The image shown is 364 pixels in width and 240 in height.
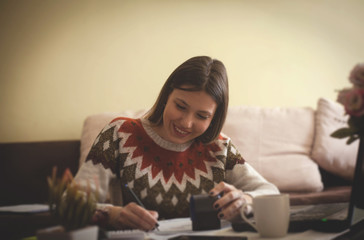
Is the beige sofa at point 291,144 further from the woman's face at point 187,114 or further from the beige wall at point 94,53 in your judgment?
the woman's face at point 187,114

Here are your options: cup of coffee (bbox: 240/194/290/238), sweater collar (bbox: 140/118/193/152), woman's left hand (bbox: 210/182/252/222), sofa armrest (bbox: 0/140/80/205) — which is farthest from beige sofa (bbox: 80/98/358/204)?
cup of coffee (bbox: 240/194/290/238)

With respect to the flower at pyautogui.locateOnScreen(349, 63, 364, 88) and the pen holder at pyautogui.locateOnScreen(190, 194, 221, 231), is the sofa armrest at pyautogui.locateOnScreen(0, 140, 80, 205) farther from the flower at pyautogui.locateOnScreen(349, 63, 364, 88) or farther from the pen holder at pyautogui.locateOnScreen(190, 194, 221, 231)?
the flower at pyautogui.locateOnScreen(349, 63, 364, 88)

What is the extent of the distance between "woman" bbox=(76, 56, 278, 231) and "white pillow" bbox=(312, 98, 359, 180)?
2.80 ft

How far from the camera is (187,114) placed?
107 cm

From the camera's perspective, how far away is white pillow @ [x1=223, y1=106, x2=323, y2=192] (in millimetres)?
1783

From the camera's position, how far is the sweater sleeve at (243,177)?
3.67 ft

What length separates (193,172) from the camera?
1.13 m

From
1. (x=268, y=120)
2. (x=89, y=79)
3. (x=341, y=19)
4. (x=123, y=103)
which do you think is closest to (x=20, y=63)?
(x=89, y=79)

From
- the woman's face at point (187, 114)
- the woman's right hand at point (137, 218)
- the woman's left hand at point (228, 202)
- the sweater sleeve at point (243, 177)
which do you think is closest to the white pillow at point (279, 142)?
the sweater sleeve at point (243, 177)

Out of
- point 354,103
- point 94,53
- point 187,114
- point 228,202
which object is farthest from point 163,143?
point 94,53

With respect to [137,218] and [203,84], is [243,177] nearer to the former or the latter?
[203,84]

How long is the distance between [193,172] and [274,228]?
0.45 meters

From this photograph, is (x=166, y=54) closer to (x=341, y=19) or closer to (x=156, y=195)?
(x=156, y=195)

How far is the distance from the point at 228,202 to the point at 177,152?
0.36 m
